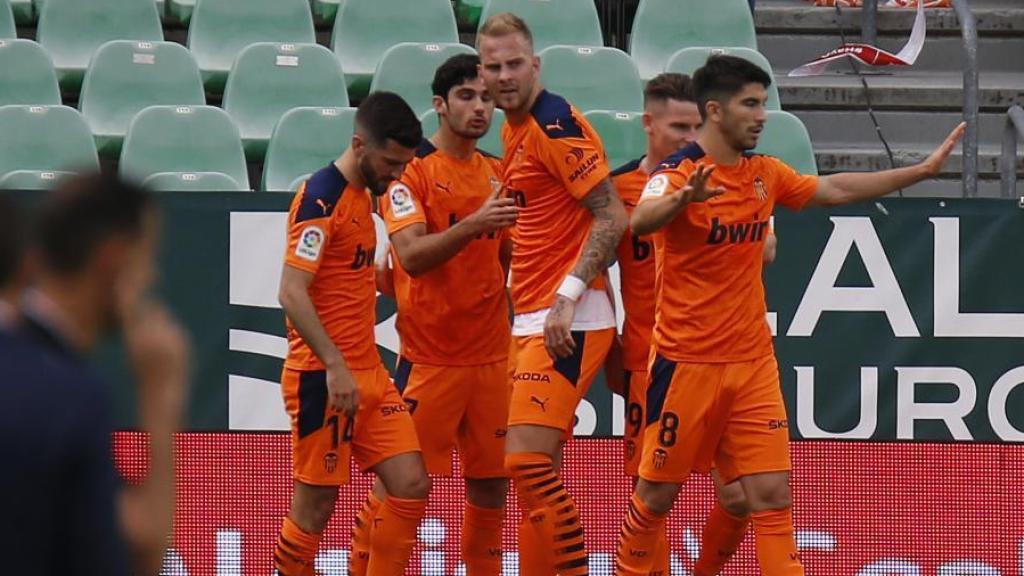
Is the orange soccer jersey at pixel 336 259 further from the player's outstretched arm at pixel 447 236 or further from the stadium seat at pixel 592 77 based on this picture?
the stadium seat at pixel 592 77

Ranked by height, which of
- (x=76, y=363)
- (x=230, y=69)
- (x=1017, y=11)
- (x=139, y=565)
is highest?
(x=1017, y=11)

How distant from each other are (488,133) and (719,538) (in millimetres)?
3101

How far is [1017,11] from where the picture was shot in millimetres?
11492

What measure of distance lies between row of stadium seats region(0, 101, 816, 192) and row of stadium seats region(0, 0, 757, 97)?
1.31 metres

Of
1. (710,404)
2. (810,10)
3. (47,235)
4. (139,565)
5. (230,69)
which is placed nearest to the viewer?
(47,235)

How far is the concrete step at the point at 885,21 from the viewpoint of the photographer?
1144 cm

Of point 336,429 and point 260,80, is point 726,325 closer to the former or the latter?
point 336,429

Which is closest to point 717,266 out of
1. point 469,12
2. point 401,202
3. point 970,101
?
point 401,202

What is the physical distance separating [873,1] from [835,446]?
163 inches

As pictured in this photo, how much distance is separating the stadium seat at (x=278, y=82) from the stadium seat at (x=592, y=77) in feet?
3.84

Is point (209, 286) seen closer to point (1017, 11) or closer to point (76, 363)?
point (76, 363)

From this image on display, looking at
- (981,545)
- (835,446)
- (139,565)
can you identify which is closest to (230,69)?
(835,446)

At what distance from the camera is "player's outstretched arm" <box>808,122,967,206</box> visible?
21.0 ft

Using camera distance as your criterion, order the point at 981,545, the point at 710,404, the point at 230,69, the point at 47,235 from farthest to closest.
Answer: the point at 230,69 < the point at 981,545 < the point at 710,404 < the point at 47,235
